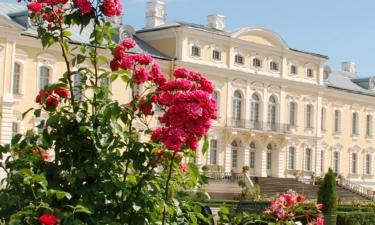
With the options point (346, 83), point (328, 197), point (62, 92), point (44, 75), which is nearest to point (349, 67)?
point (346, 83)

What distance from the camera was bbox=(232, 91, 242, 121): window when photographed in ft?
121

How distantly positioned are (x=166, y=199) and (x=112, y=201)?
1.21 feet

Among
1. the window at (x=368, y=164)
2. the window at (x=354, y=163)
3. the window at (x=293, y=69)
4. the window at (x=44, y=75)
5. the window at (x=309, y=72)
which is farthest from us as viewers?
the window at (x=368, y=164)

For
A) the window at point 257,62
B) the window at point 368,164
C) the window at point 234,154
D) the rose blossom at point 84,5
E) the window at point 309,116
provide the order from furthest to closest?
the window at point 368,164 < the window at point 309,116 < the window at point 257,62 < the window at point 234,154 < the rose blossom at point 84,5

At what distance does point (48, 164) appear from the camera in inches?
214

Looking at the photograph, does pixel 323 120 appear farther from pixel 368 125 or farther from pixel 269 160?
pixel 269 160

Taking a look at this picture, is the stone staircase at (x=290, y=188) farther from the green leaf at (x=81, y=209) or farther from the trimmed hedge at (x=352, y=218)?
the green leaf at (x=81, y=209)

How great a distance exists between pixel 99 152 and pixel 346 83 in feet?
137

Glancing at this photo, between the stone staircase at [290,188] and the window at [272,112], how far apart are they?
2.75 metres

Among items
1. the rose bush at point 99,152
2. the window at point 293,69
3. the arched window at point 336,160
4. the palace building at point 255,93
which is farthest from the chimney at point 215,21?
the rose bush at point 99,152

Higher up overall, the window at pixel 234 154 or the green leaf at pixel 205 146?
the window at pixel 234 154

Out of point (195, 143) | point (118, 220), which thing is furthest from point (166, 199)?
point (195, 143)

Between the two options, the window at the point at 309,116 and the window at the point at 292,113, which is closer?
the window at the point at 292,113

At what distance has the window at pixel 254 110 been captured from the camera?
124 ft
